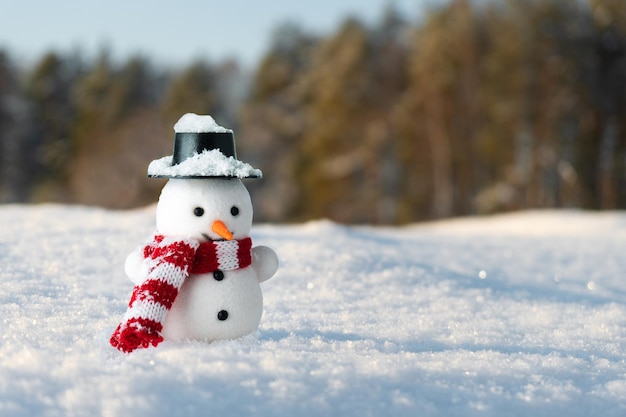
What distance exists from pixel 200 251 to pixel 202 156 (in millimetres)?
420

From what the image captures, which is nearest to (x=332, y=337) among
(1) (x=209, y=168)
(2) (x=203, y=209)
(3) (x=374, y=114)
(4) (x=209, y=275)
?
(4) (x=209, y=275)

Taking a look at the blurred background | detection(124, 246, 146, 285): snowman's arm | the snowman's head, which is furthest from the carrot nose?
the blurred background

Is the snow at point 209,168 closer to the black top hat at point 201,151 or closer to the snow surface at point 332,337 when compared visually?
the black top hat at point 201,151

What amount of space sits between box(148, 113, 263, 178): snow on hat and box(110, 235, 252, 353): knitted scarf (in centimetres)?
31

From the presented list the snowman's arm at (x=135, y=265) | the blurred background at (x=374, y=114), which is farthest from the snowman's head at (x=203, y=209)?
the blurred background at (x=374, y=114)

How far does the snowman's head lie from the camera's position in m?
3.18

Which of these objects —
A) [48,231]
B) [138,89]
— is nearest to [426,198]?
[138,89]

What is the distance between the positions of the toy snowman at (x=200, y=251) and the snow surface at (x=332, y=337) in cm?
13

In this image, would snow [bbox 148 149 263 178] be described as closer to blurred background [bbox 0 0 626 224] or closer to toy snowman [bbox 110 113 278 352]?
toy snowman [bbox 110 113 278 352]

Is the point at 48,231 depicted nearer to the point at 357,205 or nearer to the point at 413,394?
the point at 413,394

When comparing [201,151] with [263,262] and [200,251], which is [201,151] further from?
[263,262]

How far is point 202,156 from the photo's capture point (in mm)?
3174

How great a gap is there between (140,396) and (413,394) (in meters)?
1.02

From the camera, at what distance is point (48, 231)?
582 centimetres
